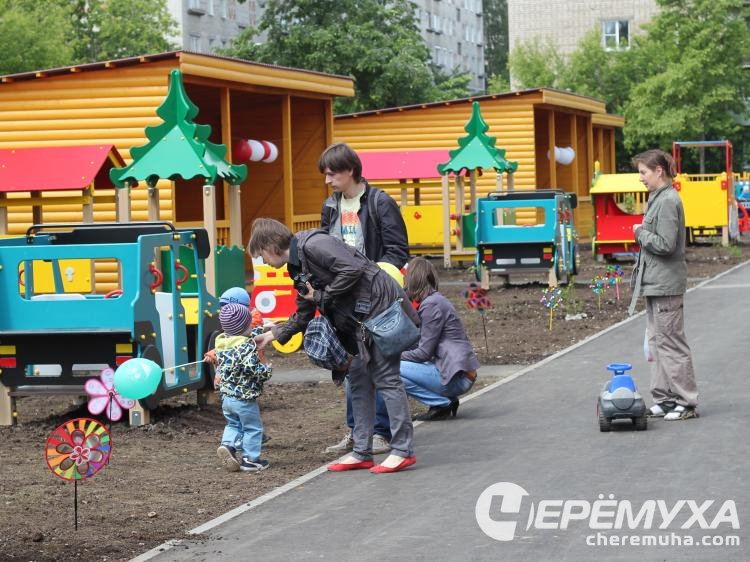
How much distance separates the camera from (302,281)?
8.63 m

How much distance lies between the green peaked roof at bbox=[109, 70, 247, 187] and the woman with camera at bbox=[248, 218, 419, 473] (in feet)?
30.1

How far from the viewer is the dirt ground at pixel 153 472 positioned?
7.26 m

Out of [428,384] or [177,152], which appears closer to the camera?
[428,384]

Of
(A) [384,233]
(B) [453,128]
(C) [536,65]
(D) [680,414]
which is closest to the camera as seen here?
(A) [384,233]

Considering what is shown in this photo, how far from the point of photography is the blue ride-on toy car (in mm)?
9570

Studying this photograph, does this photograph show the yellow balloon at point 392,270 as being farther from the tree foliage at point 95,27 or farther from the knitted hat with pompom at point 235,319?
the tree foliage at point 95,27

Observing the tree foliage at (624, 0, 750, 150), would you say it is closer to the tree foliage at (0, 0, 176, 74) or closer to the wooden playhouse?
the tree foliage at (0, 0, 176, 74)

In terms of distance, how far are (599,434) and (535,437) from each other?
42cm

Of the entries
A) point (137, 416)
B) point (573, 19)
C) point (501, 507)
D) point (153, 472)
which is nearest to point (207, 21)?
point (573, 19)

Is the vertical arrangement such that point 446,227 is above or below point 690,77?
below

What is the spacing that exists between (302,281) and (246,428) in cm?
110

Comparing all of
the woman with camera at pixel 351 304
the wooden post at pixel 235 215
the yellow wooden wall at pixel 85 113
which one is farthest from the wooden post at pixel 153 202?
the woman with camera at pixel 351 304

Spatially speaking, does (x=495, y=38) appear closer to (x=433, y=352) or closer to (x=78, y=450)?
(x=433, y=352)

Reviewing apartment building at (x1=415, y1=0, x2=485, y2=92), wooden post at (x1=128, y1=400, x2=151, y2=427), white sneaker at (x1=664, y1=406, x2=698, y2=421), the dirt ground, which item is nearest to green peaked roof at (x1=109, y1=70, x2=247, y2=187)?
the dirt ground
